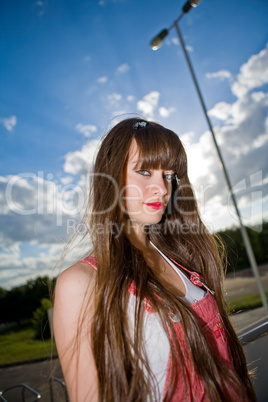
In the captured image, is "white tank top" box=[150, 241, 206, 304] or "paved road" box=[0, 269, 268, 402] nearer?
"white tank top" box=[150, 241, 206, 304]

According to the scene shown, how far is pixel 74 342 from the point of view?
80 cm

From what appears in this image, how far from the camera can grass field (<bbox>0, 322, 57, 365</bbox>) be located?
2810mm

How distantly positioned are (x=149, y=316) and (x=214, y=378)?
412mm

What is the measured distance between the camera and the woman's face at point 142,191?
1.34 metres

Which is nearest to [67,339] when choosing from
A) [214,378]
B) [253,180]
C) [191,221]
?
[214,378]

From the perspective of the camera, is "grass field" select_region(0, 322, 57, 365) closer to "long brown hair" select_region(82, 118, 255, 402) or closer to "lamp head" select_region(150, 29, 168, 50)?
"long brown hair" select_region(82, 118, 255, 402)

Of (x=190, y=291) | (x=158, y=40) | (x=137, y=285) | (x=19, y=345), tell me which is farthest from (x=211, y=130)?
(x=19, y=345)

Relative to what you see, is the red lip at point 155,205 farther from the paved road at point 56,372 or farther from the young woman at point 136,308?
the paved road at point 56,372

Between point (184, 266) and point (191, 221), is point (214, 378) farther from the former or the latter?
point (191, 221)

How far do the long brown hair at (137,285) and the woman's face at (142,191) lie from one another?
1.6 inches

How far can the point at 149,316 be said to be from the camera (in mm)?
963

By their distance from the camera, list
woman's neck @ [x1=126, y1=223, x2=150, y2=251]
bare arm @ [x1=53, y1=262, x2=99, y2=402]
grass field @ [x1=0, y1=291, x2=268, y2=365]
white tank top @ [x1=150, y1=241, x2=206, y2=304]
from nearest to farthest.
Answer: bare arm @ [x1=53, y1=262, x2=99, y2=402], white tank top @ [x1=150, y1=241, x2=206, y2=304], woman's neck @ [x1=126, y1=223, x2=150, y2=251], grass field @ [x1=0, y1=291, x2=268, y2=365]

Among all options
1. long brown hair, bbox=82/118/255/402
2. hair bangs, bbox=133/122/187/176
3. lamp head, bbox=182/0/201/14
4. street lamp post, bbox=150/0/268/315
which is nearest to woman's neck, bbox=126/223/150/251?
long brown hair, bbox=82/118/255/402

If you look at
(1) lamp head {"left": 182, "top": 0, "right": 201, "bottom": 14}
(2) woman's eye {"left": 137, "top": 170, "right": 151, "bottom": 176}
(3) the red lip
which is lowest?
(3) the red lip
